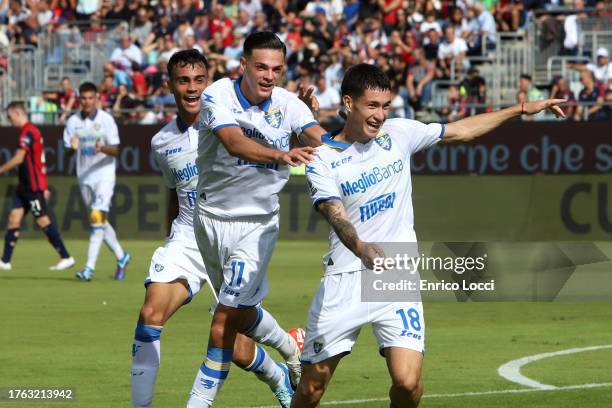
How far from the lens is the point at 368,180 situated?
7.59m

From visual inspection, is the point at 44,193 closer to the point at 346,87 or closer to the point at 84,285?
the point at 84,285

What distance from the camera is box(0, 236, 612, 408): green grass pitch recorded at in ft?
32.6

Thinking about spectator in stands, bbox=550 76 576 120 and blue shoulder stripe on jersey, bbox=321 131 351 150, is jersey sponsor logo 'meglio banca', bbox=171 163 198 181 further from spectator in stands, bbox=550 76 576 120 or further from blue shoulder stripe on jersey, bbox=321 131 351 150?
spectator in stands, bbox=550 76 576 120

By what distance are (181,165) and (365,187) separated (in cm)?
265

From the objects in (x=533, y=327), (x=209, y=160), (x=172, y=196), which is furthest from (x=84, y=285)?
(x=209, y=160)

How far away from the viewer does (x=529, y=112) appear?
8227 millimetres

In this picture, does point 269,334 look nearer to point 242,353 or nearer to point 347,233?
point 242,353

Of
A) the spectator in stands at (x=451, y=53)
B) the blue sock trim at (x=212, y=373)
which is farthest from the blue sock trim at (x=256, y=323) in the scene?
the spectator in stands at (x=451, y=53)

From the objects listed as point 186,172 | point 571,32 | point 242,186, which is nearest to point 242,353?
point 242,186

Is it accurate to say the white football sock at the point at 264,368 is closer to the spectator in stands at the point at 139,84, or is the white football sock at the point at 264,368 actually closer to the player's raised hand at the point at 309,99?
the player's raised hand at the point at 309,99

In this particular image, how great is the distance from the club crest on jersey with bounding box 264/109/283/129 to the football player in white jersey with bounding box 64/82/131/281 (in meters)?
10.7

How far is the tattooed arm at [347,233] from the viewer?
6.93 m

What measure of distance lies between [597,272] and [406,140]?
13.1m

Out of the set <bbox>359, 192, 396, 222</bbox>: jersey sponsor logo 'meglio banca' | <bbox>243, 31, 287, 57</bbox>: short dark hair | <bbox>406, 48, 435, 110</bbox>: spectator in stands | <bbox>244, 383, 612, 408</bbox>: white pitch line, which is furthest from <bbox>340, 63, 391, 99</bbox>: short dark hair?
<bbox>406, 48, 435, 110</bbox>: spectator in stands
